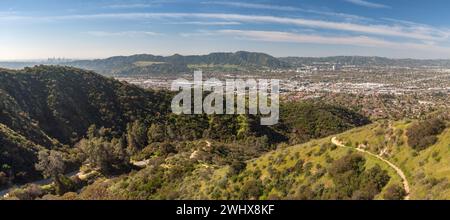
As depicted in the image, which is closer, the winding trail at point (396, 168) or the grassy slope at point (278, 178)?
the winding trail at point (396, 168)

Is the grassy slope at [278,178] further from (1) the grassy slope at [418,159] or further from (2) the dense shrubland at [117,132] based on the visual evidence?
(2) the dense shrubland at [117,132]

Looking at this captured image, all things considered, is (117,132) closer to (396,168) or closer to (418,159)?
(396,168)

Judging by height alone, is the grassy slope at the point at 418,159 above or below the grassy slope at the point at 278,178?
above

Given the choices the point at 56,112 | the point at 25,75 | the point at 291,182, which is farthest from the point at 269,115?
the point at 291,182

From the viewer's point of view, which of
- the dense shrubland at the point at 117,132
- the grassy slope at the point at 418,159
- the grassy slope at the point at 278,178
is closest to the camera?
the grassy slope at the point at 418,159

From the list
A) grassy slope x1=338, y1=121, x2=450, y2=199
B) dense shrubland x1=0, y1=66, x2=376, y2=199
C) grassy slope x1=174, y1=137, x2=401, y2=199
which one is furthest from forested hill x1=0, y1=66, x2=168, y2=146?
grassy slope x1=338, y1=121, x2=450, y2=199

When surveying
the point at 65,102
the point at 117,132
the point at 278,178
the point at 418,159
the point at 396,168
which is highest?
the point at 418,159

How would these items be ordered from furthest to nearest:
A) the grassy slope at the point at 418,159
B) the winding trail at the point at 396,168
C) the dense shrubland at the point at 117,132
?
the dense shrubland at the point at 117,132 < the winding trail at the point at 396,168 < the grassy slope at the point at 418,159

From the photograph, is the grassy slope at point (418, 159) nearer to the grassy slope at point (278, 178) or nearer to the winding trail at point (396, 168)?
the winding trail at point (396, 168)

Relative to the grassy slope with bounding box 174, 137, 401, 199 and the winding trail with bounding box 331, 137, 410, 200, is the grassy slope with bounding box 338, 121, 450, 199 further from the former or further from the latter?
the grassy slope with bounding box 174, 137, 401, 199

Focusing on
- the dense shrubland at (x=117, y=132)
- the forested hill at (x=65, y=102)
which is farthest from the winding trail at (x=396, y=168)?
the forested hill at (x=65, y=102)

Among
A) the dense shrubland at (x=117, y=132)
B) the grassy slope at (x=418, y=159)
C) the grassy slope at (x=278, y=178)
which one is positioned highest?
the grassy slope at (x=418, y=159)

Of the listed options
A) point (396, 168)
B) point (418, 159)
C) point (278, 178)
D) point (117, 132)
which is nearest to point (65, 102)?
point (117, 132)
